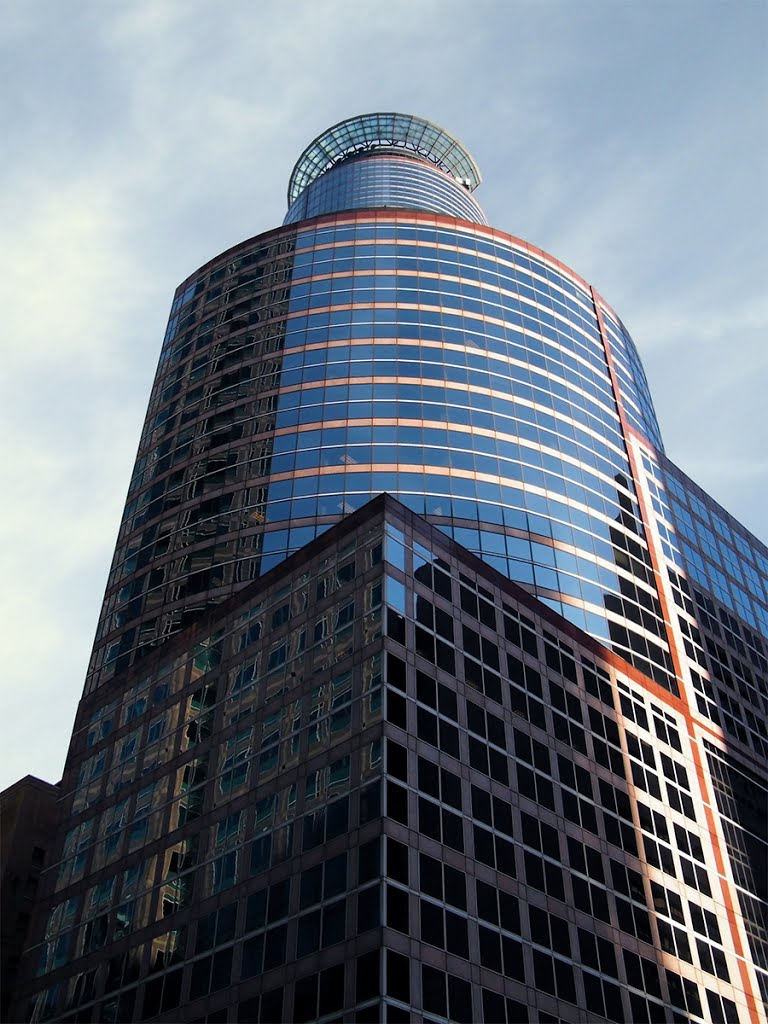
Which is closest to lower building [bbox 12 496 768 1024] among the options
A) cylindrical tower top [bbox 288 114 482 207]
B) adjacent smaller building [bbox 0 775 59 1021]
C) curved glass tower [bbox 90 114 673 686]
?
curved glass tower [bbox 90 114 673 686]

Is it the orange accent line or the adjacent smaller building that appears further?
the adjacent smaller building

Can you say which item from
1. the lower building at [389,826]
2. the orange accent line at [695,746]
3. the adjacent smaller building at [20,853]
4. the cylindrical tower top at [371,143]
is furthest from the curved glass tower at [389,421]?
the cylindrical tower top at [371,143]

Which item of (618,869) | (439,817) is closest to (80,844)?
(439,817)

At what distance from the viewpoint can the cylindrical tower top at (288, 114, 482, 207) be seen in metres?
180

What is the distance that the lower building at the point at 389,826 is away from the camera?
57656mm

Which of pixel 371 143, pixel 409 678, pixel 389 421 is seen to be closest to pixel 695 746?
pixel 409 678

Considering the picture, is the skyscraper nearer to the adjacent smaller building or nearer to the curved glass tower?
the curved glass tower

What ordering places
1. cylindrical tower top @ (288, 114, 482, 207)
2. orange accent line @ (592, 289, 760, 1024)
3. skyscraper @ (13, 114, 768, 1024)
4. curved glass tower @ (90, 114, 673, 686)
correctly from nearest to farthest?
skyscraper @ (13, 114, 768, 1024) → orange accent line @ (592, 289, 760, 1024) → curved glass tower @ (90, 114, 673, 686) → cylindrical tower top @ (288, 114, 482, 207)

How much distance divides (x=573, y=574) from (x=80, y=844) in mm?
40551

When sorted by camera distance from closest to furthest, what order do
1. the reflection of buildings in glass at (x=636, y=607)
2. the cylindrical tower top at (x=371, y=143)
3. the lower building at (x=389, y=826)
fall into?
the lower building at (x=389, y=826) < the reflection of buildings in glass at (x=636, y=607) < the cylindrical tower top at (x=371, y=143)

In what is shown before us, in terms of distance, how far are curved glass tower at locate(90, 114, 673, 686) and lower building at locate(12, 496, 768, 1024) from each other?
7.40 metres

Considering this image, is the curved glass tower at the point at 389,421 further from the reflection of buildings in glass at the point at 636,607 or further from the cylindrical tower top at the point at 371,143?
the cylindrical tower top at the point at 371,143

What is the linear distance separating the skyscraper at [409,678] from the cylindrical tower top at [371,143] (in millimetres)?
69302

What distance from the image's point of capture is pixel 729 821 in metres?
88.1
